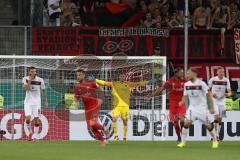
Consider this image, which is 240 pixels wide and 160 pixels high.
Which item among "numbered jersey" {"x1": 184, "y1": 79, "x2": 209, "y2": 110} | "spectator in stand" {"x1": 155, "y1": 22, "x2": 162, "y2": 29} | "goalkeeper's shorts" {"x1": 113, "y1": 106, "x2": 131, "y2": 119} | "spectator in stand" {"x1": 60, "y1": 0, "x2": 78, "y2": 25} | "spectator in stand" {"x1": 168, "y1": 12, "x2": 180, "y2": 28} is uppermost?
"spectator in stand" {"x1": 60, "y1": 0, "x2": 78, "y2": 25}

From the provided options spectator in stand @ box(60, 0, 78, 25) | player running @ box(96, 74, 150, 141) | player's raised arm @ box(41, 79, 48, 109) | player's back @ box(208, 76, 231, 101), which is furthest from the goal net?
spectator in stand @ box(60, 0, 78, 25)

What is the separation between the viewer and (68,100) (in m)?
22.4

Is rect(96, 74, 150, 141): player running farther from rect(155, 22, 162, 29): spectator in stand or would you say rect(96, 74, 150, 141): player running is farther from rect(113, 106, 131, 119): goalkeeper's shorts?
rect(155, 22, 162, 29): spectator in stand

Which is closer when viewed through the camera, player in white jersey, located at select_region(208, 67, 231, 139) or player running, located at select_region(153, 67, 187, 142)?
player running, located at select_region(153, 67, 187, 142)

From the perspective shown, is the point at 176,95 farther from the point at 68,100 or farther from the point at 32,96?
the point at 32,96

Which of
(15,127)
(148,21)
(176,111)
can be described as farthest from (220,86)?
(15,127)

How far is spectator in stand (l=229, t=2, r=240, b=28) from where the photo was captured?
2461 centimetres

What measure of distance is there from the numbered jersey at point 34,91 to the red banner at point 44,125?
136 cm

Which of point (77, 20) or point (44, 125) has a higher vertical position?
point (77, 20)

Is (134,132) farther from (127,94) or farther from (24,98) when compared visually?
(24,98)

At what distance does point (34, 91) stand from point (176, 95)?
12.3ft

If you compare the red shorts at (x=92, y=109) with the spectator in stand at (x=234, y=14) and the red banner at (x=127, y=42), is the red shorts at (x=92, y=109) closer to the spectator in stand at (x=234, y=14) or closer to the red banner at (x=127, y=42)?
the red banner at (x=127, y=42)

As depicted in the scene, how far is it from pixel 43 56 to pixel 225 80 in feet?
16.6

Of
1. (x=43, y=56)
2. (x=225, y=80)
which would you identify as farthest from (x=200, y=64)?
(x=43, y=56)
